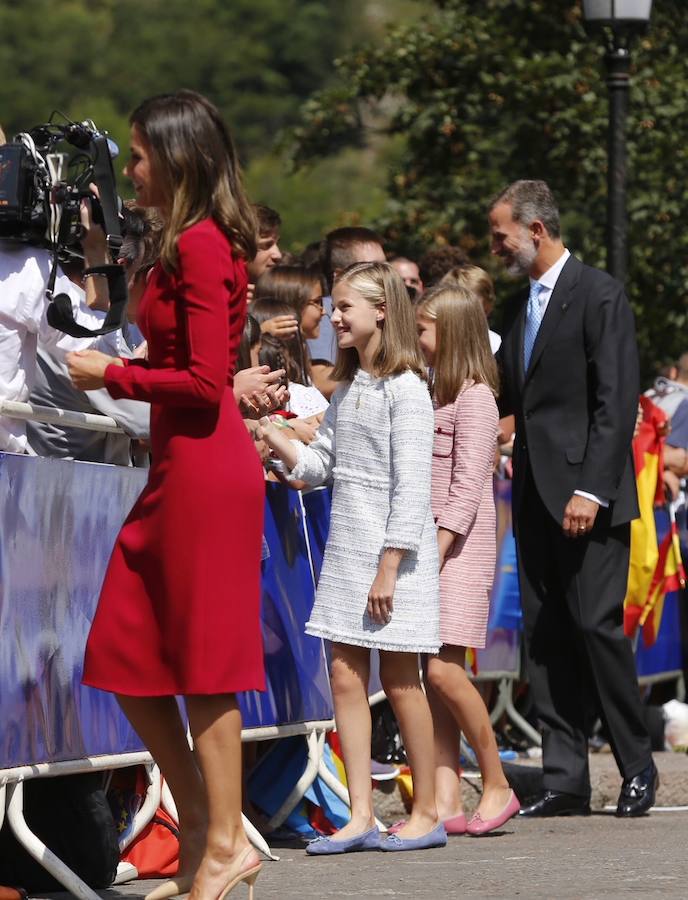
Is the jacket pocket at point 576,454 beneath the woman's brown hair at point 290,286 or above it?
beneath

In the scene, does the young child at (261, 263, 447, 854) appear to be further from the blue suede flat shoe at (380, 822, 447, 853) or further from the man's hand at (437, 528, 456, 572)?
the man's hand at (437, 528, 456, 572)

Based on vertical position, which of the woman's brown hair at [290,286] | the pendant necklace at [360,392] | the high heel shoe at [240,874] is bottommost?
the high heel shoe at [240,874]

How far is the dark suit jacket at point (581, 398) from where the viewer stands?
277 inches

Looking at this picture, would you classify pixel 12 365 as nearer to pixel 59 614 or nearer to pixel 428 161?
pixel 59 614

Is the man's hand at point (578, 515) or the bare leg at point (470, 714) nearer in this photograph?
the bare leg at point (470, 714)

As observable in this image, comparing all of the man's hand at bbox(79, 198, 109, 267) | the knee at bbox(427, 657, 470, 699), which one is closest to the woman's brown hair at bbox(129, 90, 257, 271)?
the man's hand at bbox(79, 198, 109, 267)

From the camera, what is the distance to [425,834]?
614 cm

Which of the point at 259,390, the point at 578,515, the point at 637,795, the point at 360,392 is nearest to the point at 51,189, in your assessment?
the point at 259,390

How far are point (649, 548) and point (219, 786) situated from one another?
587 cm

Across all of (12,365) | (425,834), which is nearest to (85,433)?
(12,365)

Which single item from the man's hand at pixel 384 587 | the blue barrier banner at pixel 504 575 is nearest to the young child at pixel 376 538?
the man's hand at pixel 384 587

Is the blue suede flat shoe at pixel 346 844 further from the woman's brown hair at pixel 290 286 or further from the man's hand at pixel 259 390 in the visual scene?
the woman's brown hair at pixel 290 286

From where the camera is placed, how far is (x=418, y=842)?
→ 6.12m

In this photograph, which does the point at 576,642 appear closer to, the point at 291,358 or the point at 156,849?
the point at 291,358
